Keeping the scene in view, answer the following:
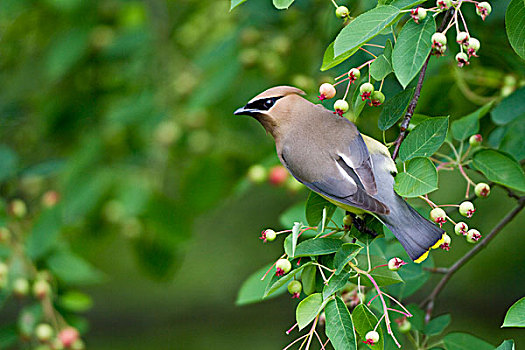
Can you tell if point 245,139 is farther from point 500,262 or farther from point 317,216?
point 500,262

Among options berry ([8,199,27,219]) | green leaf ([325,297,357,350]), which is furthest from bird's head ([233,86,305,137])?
berry ([8,199,27,219])

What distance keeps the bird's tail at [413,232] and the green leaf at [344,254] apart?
0.64 ft

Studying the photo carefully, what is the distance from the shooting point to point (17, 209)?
2490mm

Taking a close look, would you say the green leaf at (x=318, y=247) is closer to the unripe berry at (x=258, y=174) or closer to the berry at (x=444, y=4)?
the berry at (x=444, y=4)

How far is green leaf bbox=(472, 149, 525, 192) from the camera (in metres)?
1.36

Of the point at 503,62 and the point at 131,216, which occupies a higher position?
the point at 503,62

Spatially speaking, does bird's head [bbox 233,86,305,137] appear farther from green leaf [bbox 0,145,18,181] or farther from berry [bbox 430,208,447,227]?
green leaf [bbox 0,145,18,181]

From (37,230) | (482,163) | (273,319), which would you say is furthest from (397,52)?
(273,319)

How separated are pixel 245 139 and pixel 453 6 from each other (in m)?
1.76

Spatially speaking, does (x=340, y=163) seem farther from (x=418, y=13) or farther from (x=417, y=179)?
(x=418, y=13)

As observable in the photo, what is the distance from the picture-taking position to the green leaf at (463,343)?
145 cm

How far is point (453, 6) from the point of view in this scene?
3.86ft

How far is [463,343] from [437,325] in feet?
0.25

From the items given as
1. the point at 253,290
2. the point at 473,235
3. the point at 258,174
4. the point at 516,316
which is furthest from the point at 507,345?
the point at 258,174
